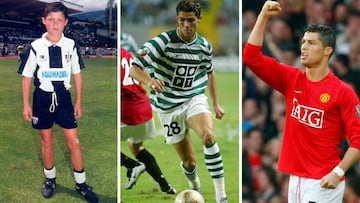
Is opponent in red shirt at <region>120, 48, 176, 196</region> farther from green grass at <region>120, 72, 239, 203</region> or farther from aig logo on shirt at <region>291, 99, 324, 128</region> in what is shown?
aig logo on shirt at <region>291, 99, 324, 128</region>

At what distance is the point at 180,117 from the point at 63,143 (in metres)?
0.83

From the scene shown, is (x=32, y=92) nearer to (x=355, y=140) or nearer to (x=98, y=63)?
(x=98, y=63)

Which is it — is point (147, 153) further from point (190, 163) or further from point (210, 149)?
point (210, 149)

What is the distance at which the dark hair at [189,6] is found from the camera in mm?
5148

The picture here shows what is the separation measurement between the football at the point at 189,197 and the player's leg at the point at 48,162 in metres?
0.86

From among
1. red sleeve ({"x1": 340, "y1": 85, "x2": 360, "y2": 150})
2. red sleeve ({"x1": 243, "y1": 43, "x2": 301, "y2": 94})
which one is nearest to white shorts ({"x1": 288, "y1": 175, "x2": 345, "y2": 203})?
red sleeve ({"x1": 340, "y1": 85, "x2": 360, "y2": 150})

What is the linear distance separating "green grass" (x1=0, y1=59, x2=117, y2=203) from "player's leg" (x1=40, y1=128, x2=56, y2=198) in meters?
0.03

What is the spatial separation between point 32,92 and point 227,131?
138cm

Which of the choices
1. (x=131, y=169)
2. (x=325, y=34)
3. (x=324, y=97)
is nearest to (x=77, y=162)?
(x=131, y=169)

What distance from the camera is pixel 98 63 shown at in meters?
5.23

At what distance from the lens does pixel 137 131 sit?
5.34 metres

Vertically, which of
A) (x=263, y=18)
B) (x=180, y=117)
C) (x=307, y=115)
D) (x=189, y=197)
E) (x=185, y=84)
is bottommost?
(x=189, y=197)

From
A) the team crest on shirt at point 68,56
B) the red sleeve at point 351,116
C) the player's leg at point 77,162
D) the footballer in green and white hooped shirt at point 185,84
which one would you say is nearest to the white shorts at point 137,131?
the footballer in green and white hooped shirt at point 185,84

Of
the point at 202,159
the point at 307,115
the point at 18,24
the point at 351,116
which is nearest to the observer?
the point at 351,116
